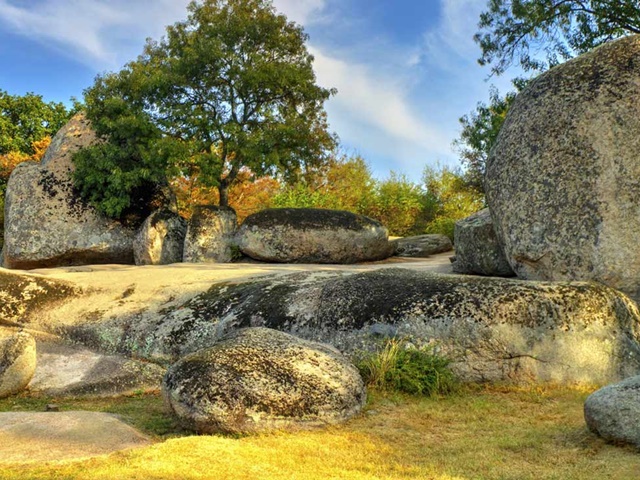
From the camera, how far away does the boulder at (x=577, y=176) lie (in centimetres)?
1007

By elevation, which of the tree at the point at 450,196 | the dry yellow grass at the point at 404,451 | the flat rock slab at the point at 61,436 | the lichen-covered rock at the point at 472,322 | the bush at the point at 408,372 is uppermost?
the tree at the point at 450,196

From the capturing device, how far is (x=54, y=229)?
18.9m

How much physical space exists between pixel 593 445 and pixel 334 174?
32.1m

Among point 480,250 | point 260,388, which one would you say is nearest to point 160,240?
point 480,250

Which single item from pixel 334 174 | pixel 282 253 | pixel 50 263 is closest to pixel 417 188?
pixel 334 174

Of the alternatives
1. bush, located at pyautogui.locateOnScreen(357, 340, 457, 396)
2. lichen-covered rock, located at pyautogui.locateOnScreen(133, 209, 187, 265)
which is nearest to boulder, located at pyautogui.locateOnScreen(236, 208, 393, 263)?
lichen-covered rock, located at pyautogui.locateOnScreen(133, 209, 187, 265)

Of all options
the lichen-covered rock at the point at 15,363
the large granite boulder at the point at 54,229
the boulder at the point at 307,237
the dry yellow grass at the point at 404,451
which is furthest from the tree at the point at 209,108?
the dry yellow grass at the point at 404,451

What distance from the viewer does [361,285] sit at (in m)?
9.39

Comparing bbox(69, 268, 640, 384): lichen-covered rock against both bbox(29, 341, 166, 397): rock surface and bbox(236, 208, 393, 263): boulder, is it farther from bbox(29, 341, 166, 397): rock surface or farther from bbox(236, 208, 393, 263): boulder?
bbox(236, 208, 393, 263): boulder

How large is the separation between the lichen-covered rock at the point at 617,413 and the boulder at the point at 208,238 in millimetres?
12982

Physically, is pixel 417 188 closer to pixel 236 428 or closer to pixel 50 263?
pixel 50 263

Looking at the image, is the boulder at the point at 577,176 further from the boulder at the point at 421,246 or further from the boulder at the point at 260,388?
the boulder at the point at 421,246

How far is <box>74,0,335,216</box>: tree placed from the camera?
19.6 metres

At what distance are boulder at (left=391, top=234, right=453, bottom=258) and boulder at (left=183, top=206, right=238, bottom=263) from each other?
535 centimetres
